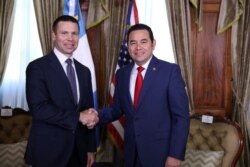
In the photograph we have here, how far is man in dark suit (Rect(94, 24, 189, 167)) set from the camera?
1.91 metres

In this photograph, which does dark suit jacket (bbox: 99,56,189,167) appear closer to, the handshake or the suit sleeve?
the suit sleeve

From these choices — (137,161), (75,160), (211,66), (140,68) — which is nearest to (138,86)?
(140,68)

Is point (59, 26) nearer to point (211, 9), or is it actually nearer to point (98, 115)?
point (98, 115)

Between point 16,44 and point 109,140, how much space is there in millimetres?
1436

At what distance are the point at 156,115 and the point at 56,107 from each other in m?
0.62

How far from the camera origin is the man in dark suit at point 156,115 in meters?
1.91

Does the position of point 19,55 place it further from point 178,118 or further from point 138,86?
point 178,118

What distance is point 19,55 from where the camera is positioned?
10.7 feet

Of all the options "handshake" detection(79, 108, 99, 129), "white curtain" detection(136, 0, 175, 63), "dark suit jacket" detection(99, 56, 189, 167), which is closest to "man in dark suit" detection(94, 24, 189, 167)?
"dark suit jacket" detection(99, 56, 189, 167)

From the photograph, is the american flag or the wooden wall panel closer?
the american flag

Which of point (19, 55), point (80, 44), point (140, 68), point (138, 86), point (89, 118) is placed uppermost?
point (80, 44)

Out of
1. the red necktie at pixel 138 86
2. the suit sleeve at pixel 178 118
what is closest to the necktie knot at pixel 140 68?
the red necktie at pixel 138 86

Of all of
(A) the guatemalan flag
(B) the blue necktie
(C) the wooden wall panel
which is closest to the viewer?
(B) the blue necktie

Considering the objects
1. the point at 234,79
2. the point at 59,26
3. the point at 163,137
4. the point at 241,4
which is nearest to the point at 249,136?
the point at 234,79
